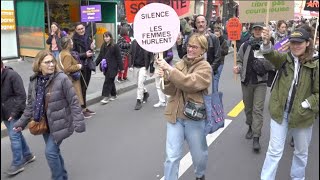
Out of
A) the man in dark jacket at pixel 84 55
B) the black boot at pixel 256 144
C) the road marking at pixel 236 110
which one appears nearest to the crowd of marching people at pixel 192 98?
the black boot at pixel 256 144

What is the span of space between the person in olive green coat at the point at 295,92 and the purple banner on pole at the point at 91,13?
35.2 ft

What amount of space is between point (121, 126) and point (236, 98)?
3564 mm

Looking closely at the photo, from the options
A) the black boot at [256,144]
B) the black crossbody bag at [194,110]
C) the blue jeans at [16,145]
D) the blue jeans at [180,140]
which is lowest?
the black boot at [256,144]

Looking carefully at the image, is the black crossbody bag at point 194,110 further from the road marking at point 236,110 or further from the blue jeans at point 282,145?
the road marking at point 236,110

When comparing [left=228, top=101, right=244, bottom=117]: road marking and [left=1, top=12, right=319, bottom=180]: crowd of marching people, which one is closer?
[left=1, top=12, right=319, bottom=180]: crowd of marching people

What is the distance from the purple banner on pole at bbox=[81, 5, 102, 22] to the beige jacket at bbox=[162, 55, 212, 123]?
413 inches

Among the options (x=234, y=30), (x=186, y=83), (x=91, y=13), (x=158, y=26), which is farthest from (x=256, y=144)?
(x=91, y=13)

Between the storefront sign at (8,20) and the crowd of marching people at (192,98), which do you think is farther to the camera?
the storefront sign at (8,20)

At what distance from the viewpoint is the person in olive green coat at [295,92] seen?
157 inches

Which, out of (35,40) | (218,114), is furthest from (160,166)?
(35,40)

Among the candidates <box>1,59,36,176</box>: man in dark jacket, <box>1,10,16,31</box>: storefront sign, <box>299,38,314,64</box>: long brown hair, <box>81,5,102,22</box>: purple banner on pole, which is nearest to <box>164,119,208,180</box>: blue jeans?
<box>299,38,314,64</box>: long brown hair

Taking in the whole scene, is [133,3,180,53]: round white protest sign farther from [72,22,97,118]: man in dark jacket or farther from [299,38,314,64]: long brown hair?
[72,22,97,118]: man in dark jacket

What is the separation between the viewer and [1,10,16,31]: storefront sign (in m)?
14.2

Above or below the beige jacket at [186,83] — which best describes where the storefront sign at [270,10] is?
above
